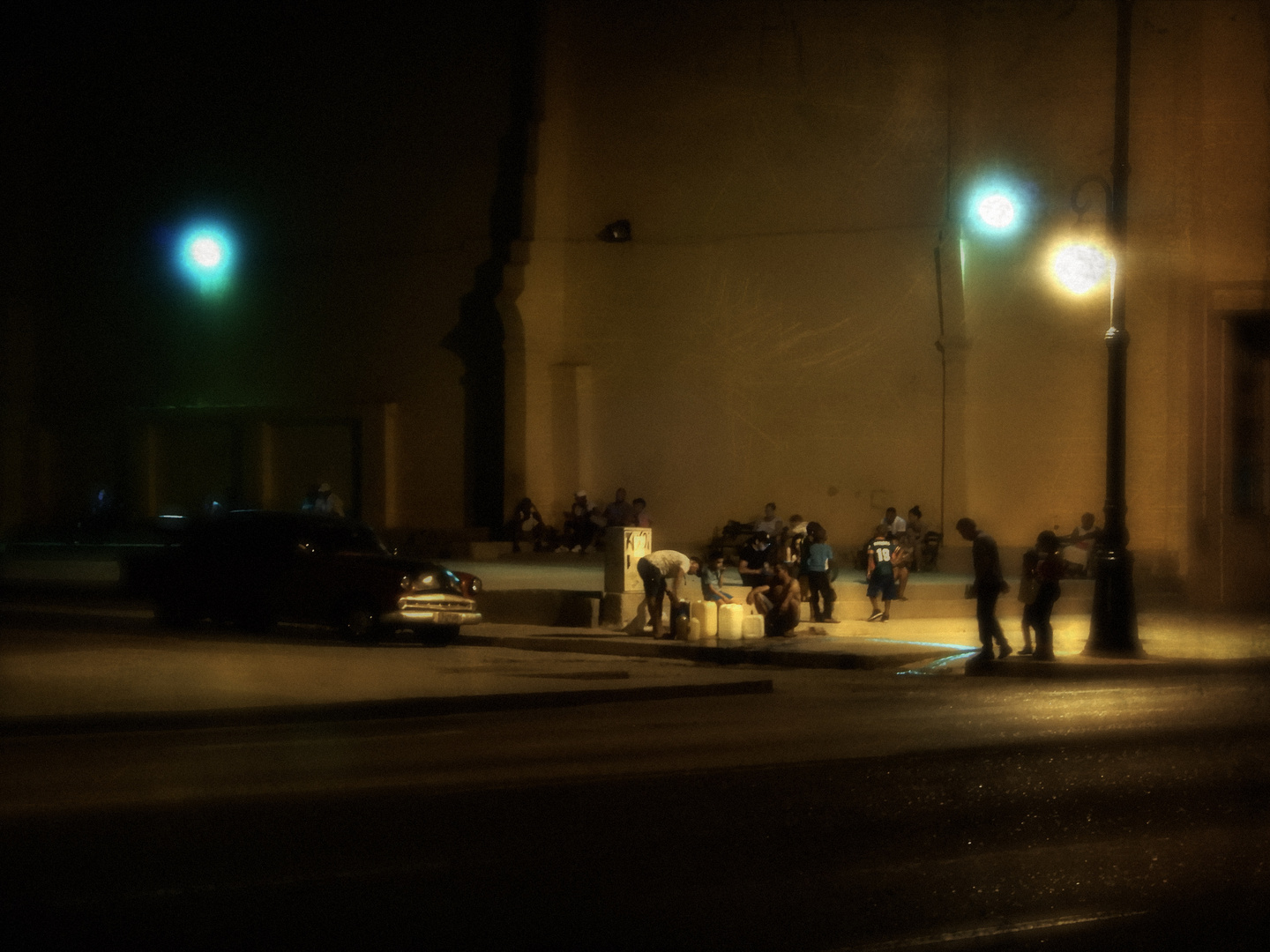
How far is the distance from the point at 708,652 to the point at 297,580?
5538 mm

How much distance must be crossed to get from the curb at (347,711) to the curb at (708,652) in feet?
8.92

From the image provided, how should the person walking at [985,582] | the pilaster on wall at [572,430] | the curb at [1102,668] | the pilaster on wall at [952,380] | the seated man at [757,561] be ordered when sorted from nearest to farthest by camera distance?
the curb at [1102,668]
the person walking at [985,582]
the seated man at [757,561]
the pilaster on wall at [952,380]
the pilaster on wall at [572,430]

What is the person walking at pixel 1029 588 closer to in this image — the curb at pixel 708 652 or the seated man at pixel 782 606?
the curb at pixel 708 652

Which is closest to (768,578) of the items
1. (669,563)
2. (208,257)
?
(669,563)

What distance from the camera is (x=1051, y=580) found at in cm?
1728

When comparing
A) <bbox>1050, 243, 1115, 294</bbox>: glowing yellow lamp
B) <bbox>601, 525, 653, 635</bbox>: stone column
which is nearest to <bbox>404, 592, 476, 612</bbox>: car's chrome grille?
<bbox>601, 525, 653, 635</bbox>: stone column

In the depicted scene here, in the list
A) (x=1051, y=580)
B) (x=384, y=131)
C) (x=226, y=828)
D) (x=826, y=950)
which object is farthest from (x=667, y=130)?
(x=826, y=950)

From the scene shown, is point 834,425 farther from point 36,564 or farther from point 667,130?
point 36,564

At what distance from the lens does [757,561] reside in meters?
22.9

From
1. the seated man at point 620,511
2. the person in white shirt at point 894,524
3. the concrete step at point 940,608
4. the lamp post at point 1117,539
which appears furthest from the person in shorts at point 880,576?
the seated man at point 620,511

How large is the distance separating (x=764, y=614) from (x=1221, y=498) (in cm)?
1259

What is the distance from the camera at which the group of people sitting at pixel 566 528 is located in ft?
104

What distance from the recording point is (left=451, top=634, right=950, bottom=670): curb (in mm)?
17969

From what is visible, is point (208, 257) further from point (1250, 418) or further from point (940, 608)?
point (1250, 418)
